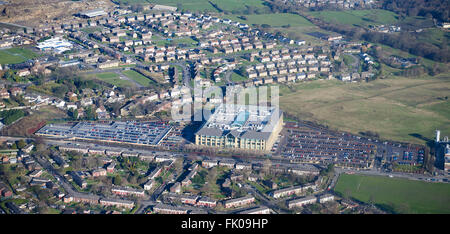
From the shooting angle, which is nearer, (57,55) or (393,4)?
(57,55)

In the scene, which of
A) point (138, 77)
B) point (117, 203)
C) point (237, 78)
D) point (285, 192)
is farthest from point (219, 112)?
point (138, 77)

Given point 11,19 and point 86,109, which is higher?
point 11,19

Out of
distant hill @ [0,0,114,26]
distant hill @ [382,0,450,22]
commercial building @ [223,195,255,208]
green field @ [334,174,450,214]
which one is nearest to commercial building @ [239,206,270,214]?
commercial building @ [223,195,255,208]

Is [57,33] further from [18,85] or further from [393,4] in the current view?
[393,4]

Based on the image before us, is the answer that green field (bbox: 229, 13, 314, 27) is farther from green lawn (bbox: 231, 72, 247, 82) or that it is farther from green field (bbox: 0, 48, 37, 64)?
green field (bbox: 0, 48, 37, 64)

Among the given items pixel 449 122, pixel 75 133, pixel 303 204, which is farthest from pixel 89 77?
pixel 449 122

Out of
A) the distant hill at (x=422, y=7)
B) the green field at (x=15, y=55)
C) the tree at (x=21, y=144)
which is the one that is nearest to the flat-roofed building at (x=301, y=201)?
the tree at (x=21, y=144)

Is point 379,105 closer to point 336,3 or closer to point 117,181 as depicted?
point 117,181
